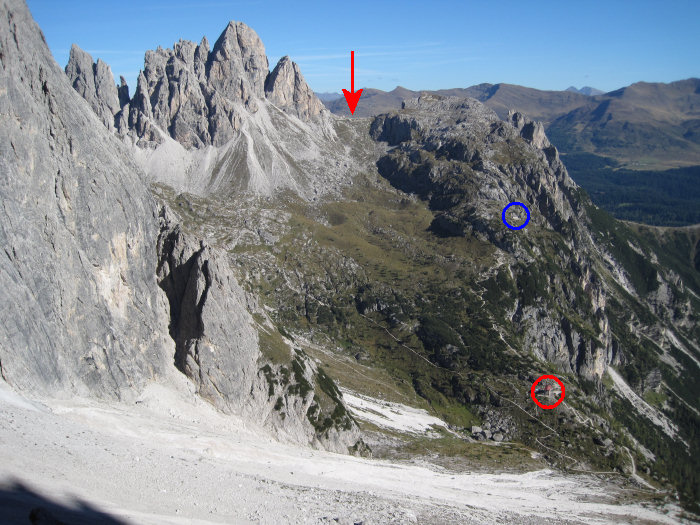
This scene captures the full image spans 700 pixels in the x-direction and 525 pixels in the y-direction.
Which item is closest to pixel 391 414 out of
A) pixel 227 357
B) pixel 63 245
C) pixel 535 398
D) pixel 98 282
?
pixel 535 398

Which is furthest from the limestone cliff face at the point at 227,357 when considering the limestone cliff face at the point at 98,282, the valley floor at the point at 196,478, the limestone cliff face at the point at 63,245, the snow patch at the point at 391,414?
the snow patch at the point at 391,414

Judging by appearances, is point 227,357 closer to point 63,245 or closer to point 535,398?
point 63,245

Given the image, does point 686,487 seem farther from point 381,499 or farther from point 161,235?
point 161,235

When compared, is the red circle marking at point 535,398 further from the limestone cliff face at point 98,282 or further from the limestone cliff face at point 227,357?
the limestone cliff face at point 98,282

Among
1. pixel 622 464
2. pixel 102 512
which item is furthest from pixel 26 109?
pixel 622 464

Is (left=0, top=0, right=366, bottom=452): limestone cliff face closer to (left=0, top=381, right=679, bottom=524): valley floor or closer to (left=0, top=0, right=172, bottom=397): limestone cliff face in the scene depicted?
(left=0, top=0, right=172, bottom=397): limestone cliff face

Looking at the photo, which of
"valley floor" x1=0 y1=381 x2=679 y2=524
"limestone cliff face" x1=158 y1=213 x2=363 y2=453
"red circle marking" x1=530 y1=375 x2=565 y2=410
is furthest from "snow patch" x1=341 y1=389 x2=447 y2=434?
"red circle marking" x1=530 y1=375 x2=565 y2=410
